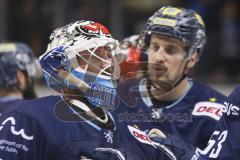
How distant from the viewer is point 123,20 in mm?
7605

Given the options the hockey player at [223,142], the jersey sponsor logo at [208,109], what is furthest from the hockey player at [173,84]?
the hockey player at [223,142]

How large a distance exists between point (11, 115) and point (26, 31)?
16.6 ft

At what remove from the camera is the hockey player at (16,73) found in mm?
4320

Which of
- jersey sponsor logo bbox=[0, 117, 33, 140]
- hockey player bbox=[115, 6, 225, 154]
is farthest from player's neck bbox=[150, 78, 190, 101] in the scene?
jersey sponsor logo bbox=[0, 117, 33, 140]

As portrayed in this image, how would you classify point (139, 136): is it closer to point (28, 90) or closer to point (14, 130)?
point (14, 130)

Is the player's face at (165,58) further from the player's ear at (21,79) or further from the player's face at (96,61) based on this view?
the player's face at (96,61)

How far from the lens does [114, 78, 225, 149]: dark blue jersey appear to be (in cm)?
418

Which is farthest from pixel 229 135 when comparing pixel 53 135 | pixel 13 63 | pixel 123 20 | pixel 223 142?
pixel 123 20

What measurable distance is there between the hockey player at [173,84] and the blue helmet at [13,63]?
625mm

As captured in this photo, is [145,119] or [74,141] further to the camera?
[145,119]

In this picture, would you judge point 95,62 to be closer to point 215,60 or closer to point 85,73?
point 85,73

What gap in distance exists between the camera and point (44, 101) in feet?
10.3

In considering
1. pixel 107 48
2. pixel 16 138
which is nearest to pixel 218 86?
pixel 107 48

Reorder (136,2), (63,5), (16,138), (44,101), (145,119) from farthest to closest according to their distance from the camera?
(136,2) < (63,5) < (145,119) < (44,101) < (16,138)
